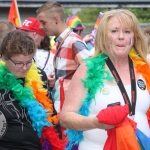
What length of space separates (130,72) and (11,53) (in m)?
0.86

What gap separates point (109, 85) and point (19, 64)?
739mm

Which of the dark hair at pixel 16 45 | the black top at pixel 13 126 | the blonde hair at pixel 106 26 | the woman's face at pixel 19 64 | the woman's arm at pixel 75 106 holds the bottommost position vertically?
the black top at pixel 13 126

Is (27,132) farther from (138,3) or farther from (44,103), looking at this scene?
(138,3)

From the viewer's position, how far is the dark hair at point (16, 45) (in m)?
3.16

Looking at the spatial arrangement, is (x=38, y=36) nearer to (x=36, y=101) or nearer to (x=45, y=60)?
(x=45, y=60)

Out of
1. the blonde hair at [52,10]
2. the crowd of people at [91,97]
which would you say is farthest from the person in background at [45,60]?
the crowd of people at [91,97]

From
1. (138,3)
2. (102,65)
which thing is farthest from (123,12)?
(138,3)

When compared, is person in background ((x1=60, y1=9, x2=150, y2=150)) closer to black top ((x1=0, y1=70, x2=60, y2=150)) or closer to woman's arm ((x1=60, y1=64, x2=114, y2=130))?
woman's arm ((x1=60, y1=64, x2=114, y2=130))

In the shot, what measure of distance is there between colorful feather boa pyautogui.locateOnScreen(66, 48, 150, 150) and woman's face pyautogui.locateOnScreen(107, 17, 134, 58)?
3.4 inches

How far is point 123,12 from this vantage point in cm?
286

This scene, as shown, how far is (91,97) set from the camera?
2.73 metres

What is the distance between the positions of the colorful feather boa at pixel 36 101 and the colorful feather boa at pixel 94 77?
379 millimetres

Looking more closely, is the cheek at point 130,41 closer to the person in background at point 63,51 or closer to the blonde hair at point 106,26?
the blonde hair at point 106,26

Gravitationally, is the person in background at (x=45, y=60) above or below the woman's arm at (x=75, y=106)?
below
